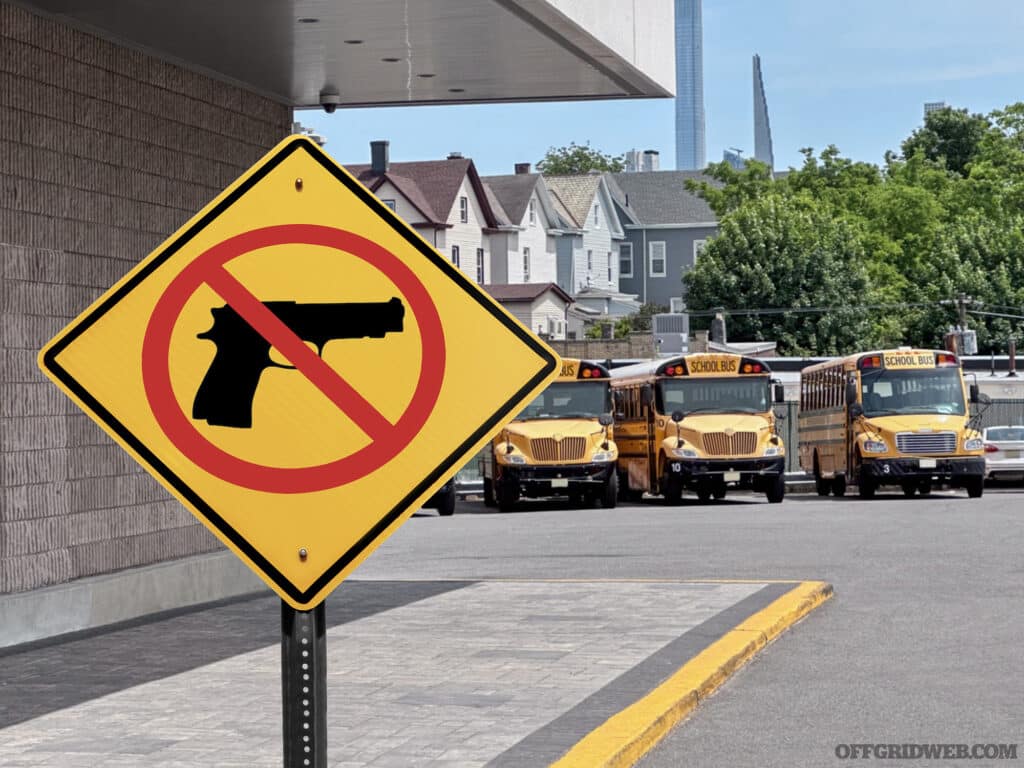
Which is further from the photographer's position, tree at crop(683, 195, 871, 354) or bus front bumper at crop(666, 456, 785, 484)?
tree at crop(683, 195, 871, 354)

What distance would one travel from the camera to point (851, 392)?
119ft

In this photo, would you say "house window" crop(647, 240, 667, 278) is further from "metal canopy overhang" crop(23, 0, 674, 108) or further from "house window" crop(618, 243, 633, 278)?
"metal canopy overhang" crop(23, 0, 674, 108)

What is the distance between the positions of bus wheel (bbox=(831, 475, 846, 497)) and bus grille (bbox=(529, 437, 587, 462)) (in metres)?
6.72

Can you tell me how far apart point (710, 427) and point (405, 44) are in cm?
2354

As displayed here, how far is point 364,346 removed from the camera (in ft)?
12.9

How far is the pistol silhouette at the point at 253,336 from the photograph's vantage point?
154 inches

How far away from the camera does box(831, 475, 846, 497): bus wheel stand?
3884 centimetres

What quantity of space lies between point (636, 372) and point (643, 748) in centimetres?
3199

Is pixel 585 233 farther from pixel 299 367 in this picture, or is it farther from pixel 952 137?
pixel 299 367

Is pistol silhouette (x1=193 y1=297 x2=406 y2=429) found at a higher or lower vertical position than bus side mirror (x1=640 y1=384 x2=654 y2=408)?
lower

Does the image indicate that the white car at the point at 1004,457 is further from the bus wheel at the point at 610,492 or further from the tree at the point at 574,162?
the tree at the point at 574,162

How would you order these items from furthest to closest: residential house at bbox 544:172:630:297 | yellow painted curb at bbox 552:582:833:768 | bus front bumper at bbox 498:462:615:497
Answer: residential house at bbox 544:172:630:297 → bus front bumper at bbox 498:462:615:497 → yellow painted curb at bbox 552:582:833:768

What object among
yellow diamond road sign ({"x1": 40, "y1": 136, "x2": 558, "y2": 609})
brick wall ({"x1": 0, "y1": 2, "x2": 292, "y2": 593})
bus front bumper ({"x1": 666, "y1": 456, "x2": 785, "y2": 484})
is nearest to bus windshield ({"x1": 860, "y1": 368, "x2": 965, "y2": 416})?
bus front bumper ({"x1": 666, "y1": 456, "x2": 785, "y2": 484})

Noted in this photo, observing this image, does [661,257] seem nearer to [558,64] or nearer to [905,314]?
[905,314]
